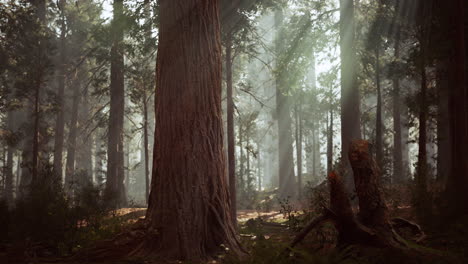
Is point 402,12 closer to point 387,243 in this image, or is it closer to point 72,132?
point 387,243

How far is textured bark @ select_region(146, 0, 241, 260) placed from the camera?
246 inches

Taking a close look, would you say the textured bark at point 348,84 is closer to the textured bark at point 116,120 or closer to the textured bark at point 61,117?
the textured bark at point 116,120

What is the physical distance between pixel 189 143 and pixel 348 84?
34.0 feet

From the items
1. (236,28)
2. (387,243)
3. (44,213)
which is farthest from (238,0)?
(387,243)

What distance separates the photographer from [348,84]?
49.7ft

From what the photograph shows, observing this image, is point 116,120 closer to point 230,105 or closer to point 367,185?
point 230,105

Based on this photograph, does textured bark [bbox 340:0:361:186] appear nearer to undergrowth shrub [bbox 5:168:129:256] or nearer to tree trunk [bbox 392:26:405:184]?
tree trunk [bbox 392:26:405:184]

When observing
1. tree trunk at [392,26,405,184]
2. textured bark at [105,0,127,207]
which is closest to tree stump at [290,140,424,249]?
textured bark at [105,0,127,207]

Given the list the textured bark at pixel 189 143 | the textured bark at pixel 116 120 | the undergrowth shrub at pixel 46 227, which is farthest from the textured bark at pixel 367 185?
the textured bark at pixel 116 120

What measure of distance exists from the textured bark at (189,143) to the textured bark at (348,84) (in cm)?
898

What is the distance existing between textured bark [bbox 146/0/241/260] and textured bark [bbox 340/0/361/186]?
8.98 m

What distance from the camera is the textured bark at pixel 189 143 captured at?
6.25 meters

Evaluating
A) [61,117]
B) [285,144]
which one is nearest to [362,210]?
[285,144]

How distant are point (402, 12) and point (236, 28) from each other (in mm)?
6797
